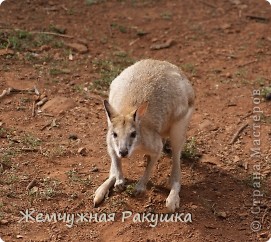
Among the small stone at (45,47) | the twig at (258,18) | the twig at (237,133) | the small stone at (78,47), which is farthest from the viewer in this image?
the twig at (258,18)

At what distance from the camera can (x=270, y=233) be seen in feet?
18.3

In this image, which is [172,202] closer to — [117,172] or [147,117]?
[117,172]

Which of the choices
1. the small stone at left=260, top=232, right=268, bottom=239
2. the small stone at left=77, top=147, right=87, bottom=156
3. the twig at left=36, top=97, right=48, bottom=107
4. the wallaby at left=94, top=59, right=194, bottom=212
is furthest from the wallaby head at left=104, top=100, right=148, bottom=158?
the twig at left=36, top=97, right=48, bottom=107

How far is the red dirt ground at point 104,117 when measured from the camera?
5.52 metres

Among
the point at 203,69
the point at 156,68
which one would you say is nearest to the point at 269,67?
the point at 203,69

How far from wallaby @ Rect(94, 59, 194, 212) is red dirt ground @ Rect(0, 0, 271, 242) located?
17cm

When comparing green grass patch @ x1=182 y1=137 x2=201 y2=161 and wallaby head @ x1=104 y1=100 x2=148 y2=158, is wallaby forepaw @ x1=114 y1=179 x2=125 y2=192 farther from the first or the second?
green grass patch @ x1=182 y1=137 x2=201 y2=161

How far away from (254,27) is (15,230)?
18.6 ft

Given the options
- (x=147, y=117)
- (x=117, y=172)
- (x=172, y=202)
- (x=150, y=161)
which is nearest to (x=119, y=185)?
(x=117, y=172)

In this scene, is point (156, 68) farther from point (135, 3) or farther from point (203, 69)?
point (135, 3)

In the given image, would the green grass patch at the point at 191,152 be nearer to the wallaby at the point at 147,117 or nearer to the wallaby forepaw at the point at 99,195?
the wallaby at the point at 147,117

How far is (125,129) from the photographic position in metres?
5.35

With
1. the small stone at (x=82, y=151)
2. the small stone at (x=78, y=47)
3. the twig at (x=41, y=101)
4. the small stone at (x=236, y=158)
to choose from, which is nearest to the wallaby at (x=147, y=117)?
the small stone at (x=82, y=151)

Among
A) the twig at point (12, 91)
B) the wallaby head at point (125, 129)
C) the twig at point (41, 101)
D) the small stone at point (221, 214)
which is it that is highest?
the wallaby head at point (125, 129)
